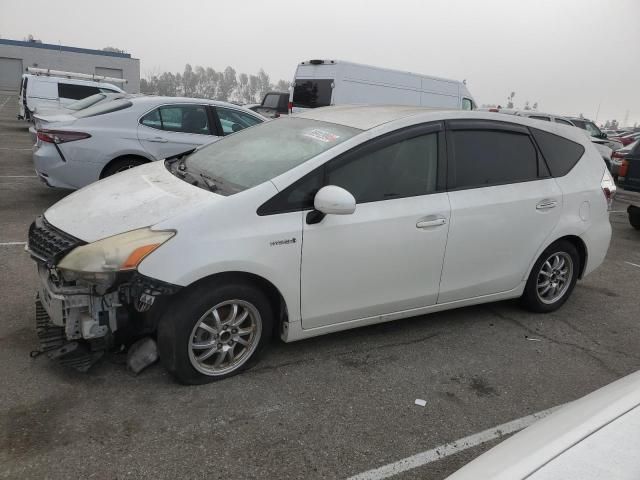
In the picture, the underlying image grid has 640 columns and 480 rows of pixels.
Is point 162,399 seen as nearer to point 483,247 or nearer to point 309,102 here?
point 483,247

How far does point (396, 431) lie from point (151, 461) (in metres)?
1.28

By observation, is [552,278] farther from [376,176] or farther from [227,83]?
[227,83]

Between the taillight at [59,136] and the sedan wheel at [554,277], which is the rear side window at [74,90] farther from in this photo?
the sedan wheel at [554,277]

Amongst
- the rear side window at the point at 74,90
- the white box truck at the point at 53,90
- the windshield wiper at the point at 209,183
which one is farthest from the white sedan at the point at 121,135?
the rear side window at the point at 74,90

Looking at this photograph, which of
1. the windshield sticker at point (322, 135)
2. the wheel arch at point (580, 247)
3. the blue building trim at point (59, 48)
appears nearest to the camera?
the windshield sticker at point (322, 135)

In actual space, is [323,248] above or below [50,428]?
above

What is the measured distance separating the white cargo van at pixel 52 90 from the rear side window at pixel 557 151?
15642 millimetres

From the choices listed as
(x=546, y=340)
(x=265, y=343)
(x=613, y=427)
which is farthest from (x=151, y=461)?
(x=546, y=340)

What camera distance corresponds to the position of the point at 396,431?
281 centimetres

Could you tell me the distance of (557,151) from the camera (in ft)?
14.3

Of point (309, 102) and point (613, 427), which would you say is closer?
point (613, 427)

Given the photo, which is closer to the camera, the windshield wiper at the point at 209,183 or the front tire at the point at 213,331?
the front tire at the point at 213,331

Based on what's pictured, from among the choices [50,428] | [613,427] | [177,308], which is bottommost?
[50,428]

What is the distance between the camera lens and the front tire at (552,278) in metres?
4.35
